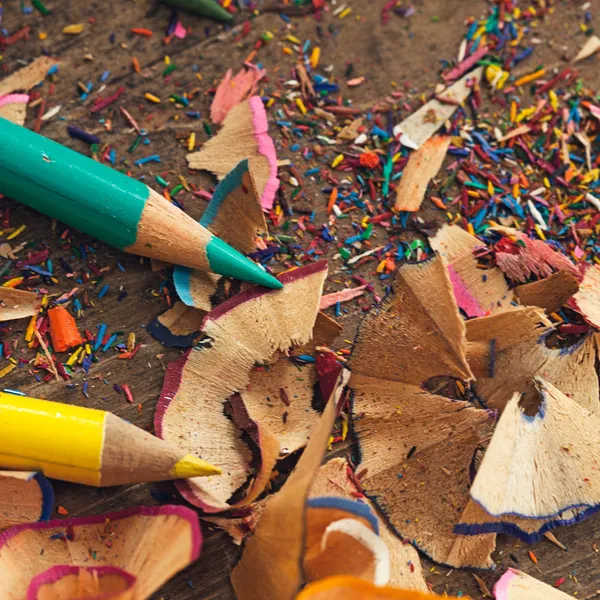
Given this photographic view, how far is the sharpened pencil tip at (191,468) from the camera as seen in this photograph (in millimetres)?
1009

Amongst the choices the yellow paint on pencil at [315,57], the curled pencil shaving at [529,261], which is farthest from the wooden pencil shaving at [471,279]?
the yellow paint on pencil at [315,57]

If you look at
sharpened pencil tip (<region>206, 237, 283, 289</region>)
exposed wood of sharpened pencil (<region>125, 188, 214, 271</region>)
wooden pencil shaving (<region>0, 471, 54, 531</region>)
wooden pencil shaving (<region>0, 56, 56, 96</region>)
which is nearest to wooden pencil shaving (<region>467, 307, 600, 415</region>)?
sharpened pencil tip (<region>206, 237, 283, 289</region>)

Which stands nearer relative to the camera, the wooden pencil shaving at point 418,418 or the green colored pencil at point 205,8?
the wooden pencil shaving at point 418,418

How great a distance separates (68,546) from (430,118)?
3.09 feet

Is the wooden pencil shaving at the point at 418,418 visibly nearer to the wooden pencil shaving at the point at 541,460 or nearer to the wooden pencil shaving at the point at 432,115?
the wooden pencil shaving at the point at 541,460

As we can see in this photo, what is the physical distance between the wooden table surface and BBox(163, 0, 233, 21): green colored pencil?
0.02m

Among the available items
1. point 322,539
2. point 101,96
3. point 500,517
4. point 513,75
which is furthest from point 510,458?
point 101,96

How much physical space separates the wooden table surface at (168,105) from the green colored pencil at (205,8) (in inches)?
0.6

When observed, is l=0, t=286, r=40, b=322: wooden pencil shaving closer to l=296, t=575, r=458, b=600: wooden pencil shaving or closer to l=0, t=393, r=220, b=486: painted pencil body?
l=0, t=393, r=220, b=486: painted pencil body

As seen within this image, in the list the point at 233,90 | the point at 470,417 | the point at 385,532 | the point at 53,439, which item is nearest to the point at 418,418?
the point at 470,417

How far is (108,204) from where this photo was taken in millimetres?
1086

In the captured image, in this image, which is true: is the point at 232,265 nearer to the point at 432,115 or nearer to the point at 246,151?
the point at 246,151

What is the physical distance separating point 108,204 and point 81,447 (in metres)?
0.37

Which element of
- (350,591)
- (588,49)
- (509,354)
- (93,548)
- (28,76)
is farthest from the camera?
(588,49)
